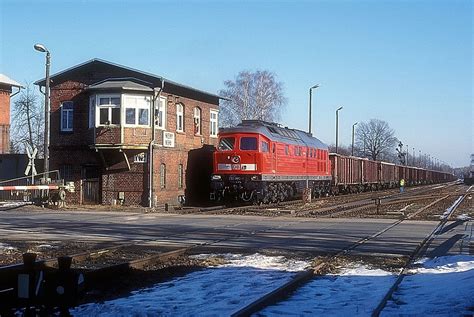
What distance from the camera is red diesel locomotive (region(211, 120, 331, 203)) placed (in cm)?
2883

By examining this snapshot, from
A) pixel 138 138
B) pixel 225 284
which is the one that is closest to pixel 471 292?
pixel 225 284

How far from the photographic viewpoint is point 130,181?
30.5 meters

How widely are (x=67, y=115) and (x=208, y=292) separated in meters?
25.3

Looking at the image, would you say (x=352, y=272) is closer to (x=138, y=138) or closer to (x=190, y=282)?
(x=190, y=282)

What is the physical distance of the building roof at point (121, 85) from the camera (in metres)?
29.6

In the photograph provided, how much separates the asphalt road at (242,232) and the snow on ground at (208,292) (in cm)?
274

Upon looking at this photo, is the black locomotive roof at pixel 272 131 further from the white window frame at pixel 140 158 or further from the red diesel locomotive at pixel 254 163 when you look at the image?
the white window frame at pixel 140 158

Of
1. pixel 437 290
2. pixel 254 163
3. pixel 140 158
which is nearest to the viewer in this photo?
pixel 437 290

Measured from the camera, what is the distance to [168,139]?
31.6 meters

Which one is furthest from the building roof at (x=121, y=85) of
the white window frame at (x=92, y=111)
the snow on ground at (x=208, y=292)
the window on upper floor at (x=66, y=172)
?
the snow on ground at (x=208, y=292)

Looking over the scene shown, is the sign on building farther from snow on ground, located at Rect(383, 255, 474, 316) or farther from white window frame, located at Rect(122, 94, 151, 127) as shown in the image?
snow on ground, located at Rect(383, 255, 474, 316)

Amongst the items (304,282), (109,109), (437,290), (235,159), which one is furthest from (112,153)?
(437,290)

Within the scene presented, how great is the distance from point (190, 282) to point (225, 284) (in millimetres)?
599

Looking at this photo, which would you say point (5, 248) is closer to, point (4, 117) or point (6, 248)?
point (6, 248)
